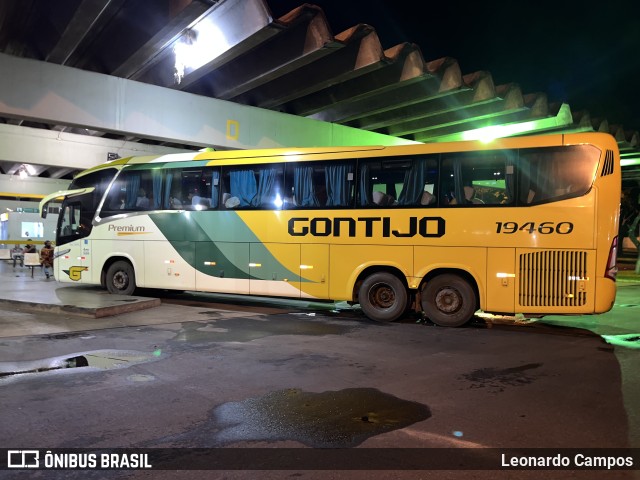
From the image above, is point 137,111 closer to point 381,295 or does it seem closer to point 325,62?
point 325,62

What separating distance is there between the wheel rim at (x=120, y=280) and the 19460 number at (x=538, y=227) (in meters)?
9.63

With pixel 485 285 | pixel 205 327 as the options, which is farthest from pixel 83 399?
pixel 485 285

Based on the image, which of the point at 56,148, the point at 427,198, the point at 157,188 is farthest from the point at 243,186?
the point at 56,148

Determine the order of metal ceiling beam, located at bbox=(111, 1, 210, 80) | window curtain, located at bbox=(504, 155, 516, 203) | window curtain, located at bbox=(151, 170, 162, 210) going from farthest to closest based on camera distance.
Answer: window curtain, located at bbox=(151, 170, 162, 210), metal ceiling beam, located at bbox=(111, 1, 210, 80), window curtain, located at bbox=(504, 155, 516, 203)

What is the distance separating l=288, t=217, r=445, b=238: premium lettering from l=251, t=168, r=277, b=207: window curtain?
81 centimetres

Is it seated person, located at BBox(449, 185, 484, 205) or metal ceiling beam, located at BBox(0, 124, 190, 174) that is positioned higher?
metal ceiling beam, located at BBox(0, 124, 190, 174)

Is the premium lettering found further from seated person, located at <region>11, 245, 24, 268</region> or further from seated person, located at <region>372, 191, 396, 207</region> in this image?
seated person, located at <region>11, 245, 24, 268</region>

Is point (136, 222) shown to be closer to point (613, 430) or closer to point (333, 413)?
point (333, 413)

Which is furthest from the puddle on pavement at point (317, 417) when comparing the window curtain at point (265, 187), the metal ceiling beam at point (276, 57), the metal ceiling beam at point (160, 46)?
the metal ceiling beam at point (276, 57)

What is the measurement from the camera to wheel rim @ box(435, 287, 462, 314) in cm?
1002

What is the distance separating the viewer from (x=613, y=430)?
14.9 ft

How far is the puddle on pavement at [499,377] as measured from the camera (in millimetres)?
5980

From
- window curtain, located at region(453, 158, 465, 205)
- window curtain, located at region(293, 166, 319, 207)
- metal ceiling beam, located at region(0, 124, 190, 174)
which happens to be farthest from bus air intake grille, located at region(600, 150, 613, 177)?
metal ceiling beam, located at region(0, 124, 190, 174)

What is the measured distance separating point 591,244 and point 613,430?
5080 mm
